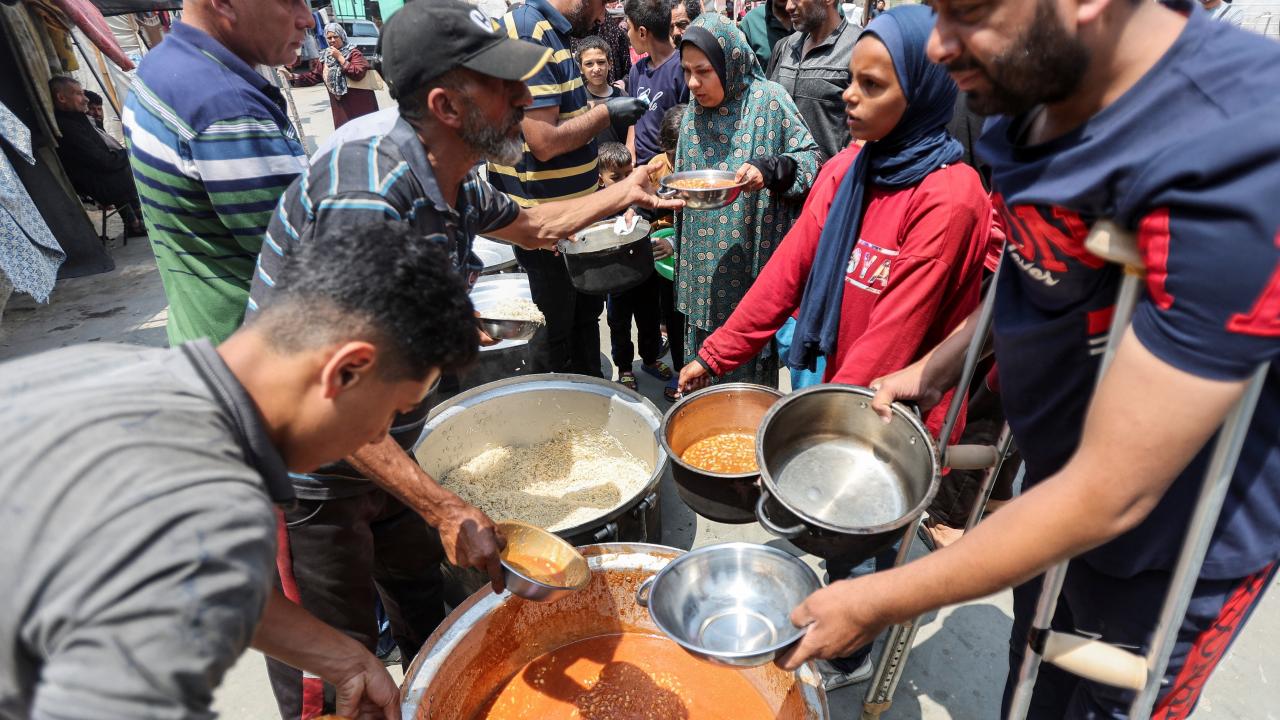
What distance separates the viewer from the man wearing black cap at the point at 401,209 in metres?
1.75

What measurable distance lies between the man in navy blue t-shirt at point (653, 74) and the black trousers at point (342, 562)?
3.17 metres

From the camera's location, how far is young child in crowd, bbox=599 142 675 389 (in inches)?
181

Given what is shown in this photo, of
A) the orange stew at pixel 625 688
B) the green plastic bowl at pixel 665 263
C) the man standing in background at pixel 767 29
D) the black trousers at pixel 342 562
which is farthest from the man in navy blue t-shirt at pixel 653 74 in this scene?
the orange stew at pixel 625 688

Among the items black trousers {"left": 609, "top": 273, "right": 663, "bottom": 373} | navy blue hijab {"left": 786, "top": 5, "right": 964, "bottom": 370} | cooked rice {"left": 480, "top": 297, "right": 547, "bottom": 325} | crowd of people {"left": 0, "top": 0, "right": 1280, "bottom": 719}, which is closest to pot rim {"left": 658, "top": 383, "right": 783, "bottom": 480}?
Answer: crowd of people {"left": 0, "top": 0, "right": 1280, "bottom": 719}

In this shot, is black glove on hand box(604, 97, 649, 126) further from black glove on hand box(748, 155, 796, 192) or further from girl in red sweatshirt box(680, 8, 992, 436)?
girl in red sweatshirt box(680, 8, 992, 436)

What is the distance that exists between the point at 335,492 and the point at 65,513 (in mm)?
1301

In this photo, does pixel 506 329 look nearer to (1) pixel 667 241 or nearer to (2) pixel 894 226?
(1) pixel 667 241

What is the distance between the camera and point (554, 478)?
3.41 m

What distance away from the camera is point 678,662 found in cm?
242

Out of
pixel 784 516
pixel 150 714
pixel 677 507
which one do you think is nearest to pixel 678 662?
pixel 784 516

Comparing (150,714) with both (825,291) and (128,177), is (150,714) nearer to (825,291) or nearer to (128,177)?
(825,291)

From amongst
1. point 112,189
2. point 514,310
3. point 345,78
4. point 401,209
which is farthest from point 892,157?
point 112,189

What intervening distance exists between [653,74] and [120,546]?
4927 mm

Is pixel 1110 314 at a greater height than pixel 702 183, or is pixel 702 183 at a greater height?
pixel 1110 314
